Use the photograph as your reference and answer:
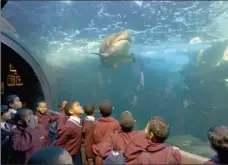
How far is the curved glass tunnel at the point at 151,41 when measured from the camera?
15734mm

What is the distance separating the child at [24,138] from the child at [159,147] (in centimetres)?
192

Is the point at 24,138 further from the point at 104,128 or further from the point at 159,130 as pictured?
the point at 159,130

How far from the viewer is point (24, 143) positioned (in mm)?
3520

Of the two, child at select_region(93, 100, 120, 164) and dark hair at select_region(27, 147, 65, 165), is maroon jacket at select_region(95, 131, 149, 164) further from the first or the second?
dark hair at select_region(27, 147, 65, 165)

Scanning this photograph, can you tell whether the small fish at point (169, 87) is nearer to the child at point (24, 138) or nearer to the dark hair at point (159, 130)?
the child at point (24, 138)

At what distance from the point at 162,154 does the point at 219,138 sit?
0.66m

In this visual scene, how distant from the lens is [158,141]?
2.77 meters

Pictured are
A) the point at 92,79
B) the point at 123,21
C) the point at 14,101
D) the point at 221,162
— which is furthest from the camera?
the point at 92,79

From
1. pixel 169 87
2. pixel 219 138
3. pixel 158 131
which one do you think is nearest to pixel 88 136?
pixel 158 131

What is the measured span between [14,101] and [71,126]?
2.01 metres

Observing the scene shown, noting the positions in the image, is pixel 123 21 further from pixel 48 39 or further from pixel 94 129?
pixel 94 129

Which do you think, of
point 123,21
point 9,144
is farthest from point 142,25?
point 9,144

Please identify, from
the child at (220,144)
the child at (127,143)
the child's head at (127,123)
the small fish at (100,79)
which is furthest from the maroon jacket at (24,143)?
the small fish at (100,79)

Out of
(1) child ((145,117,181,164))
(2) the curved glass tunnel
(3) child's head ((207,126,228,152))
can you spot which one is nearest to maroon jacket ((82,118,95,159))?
(1) child ((145,117,181,164))
